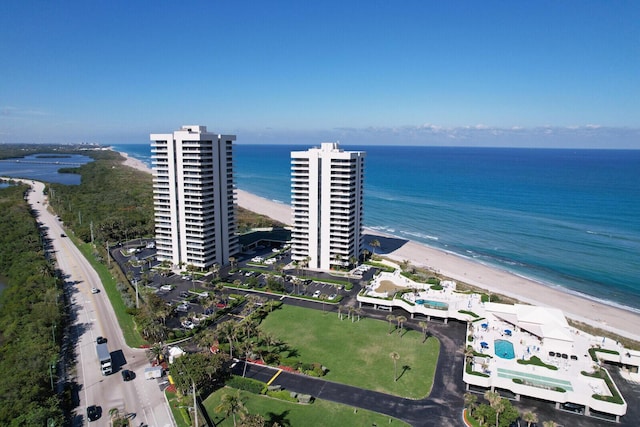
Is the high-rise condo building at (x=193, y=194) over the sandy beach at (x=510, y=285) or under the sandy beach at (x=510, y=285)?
over

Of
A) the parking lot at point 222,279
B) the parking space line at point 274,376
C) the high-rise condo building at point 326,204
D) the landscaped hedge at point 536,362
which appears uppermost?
the high-rise condo building at point 326,204

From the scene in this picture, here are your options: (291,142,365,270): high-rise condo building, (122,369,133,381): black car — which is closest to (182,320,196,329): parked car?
(122,369,133,381): black car

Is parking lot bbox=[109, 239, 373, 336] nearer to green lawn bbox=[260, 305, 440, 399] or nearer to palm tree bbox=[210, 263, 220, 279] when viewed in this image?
palm tree bbox=[210, 263, 220, 279]

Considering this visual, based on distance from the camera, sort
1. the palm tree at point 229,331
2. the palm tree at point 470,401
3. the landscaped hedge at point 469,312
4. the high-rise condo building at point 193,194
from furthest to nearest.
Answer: the high-rise condo building at point 193,194
the landscaped hedge at point 469,312
the palm tree at point 229,331
the palm tree at point 470,401

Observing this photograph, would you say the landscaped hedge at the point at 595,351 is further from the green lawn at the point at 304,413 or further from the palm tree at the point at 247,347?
the palm tree at the point at 247,347

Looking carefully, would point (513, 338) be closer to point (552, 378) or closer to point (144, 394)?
point (552, 378)

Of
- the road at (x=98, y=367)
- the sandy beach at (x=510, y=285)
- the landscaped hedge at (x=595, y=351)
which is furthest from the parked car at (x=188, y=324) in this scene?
the landscaped hedge at (x=595, y=351)

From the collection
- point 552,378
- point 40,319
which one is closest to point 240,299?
point 40,319
